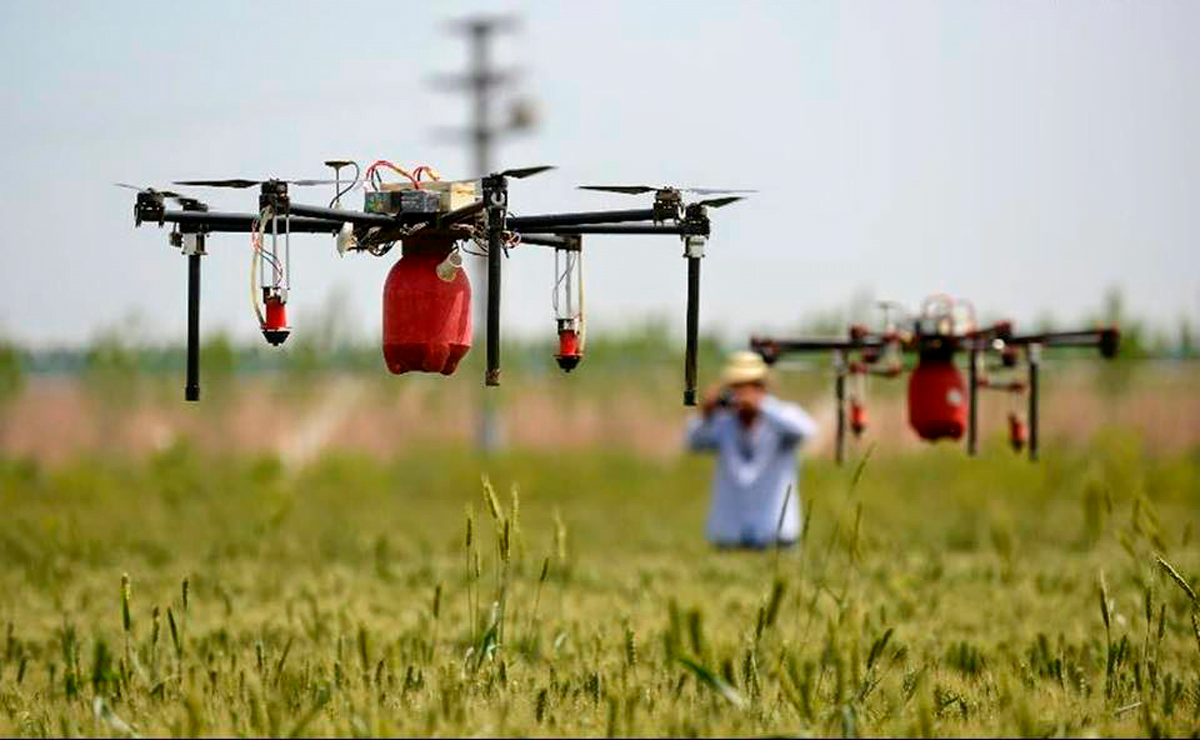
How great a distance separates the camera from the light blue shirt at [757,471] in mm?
14703

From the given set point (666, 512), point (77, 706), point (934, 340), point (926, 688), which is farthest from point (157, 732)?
point (666, 512)

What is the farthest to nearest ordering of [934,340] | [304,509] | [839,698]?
[304,509]
[934,340]
[839,698]

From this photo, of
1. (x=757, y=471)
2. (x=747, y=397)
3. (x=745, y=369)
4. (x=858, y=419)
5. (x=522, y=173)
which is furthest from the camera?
(x=757, y=471)

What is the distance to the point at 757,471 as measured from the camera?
14.8 metres

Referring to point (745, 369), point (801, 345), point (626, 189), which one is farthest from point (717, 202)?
point (745, 369)

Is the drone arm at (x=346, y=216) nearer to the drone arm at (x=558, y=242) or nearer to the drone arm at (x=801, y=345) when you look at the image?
the drone arm at (x=558, y=242)

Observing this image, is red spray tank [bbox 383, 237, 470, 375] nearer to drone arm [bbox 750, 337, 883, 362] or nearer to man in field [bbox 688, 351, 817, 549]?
drone arm [bbox 750, 337, 883, 362]

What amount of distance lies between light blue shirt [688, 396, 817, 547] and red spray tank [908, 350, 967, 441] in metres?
4.54

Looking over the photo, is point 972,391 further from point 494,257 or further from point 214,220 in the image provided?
point 214,220

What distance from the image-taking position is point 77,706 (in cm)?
612

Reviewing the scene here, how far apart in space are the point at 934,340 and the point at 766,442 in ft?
16.3

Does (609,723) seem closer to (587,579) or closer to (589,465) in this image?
(587,579)

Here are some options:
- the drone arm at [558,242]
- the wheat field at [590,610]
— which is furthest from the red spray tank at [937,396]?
the drone arm at [558,242]

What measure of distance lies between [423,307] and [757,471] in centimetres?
824
